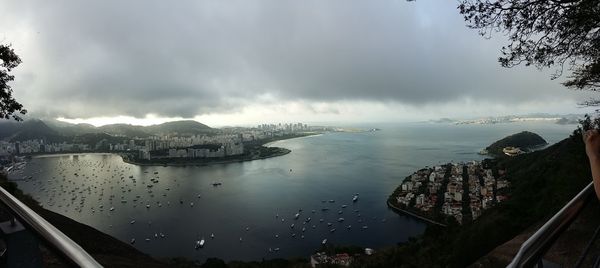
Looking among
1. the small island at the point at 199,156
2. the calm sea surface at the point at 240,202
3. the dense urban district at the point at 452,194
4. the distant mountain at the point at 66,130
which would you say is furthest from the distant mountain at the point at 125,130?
the dense urban district at the point at 452,194

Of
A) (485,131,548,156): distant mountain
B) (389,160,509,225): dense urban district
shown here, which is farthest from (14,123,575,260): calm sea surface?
(485,131,548,156): distant mountain

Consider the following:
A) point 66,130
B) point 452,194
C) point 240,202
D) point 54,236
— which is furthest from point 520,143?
point 66,130

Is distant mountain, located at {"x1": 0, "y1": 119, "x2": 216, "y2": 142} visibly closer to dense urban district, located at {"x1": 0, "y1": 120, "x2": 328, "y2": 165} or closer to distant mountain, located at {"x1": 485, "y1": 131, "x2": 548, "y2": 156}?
dense urban district, located at {"x1": 0, "y1": 120, "x2": 328, "y2": 165}

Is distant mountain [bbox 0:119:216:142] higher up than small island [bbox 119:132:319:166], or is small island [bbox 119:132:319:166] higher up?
distant mountain [bbox 0:119:216:142]

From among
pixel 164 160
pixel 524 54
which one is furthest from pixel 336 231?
Answer: pixel 164 160

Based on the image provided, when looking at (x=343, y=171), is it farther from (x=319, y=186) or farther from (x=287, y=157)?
(x=287, y=157)
